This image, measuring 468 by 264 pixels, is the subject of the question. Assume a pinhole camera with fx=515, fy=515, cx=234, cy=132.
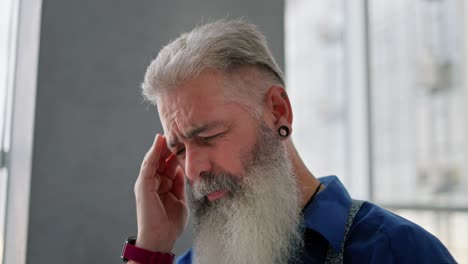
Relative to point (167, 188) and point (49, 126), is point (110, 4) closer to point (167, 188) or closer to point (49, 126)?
point (49, 126)

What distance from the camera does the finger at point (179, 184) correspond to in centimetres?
149

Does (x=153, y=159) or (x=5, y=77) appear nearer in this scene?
(x=153, y=159)

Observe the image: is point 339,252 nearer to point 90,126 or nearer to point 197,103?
point 197,103

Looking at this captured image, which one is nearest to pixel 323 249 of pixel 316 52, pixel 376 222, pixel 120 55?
pixel 376 222

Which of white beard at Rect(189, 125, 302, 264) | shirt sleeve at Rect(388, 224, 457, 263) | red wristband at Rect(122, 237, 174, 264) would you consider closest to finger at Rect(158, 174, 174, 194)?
red wristband at Rect(122, 237, 174, 264)

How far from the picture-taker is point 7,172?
5.82 ft

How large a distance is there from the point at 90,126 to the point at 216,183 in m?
0.83

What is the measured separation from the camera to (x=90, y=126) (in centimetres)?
Answer: 180

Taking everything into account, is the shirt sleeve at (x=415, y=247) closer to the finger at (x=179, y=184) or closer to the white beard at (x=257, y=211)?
the white beard at (x=257, y=211)

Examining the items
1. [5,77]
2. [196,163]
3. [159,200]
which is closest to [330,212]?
[196,163]

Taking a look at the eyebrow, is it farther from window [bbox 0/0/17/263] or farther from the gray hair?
window [bbox 0/0/17/263]

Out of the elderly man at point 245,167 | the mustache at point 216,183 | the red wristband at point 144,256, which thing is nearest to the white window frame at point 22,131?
the red wristband at point 144,256

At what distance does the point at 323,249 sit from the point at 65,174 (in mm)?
988

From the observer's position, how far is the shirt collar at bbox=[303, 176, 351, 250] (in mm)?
1074
